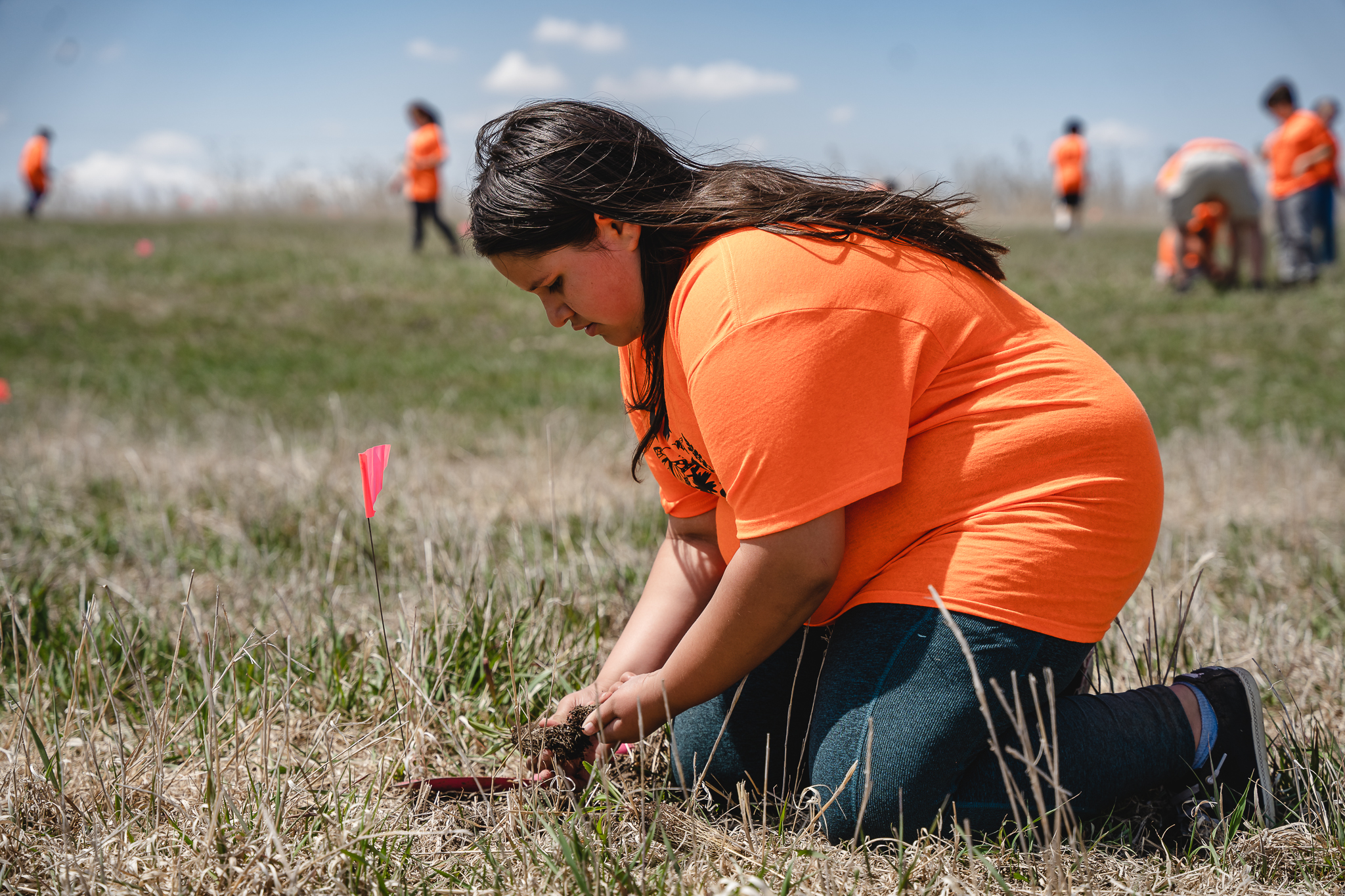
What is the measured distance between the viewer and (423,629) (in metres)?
2.25

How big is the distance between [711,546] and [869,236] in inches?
29.6

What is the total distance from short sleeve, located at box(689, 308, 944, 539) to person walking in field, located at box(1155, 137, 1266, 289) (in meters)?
9.08

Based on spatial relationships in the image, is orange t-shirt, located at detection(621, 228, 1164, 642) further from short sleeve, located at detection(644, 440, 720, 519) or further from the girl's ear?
short sleeve, located at detection(644, 440, 720, 519)

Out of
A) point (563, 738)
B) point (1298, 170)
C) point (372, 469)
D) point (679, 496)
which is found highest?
point (1298, 170)

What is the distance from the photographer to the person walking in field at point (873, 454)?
5.02 ft

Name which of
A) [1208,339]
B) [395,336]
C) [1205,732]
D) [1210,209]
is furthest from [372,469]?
[1210,209]

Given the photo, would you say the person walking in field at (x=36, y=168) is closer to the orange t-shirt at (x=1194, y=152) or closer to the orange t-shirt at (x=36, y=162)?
the orange t-shirt at (x=36, y=162)

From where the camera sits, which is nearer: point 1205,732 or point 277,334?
point 1205,732

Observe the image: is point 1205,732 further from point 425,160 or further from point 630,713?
point 425,160

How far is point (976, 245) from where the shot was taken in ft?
5.86

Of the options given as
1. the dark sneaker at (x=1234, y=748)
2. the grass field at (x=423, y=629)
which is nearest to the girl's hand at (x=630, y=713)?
the grass field at (x=423, y=629)

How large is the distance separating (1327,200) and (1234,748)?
374 inches

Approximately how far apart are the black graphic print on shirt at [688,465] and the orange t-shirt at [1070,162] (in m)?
14.7

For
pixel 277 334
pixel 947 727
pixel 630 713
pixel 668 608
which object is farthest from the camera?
pixel 277 334
